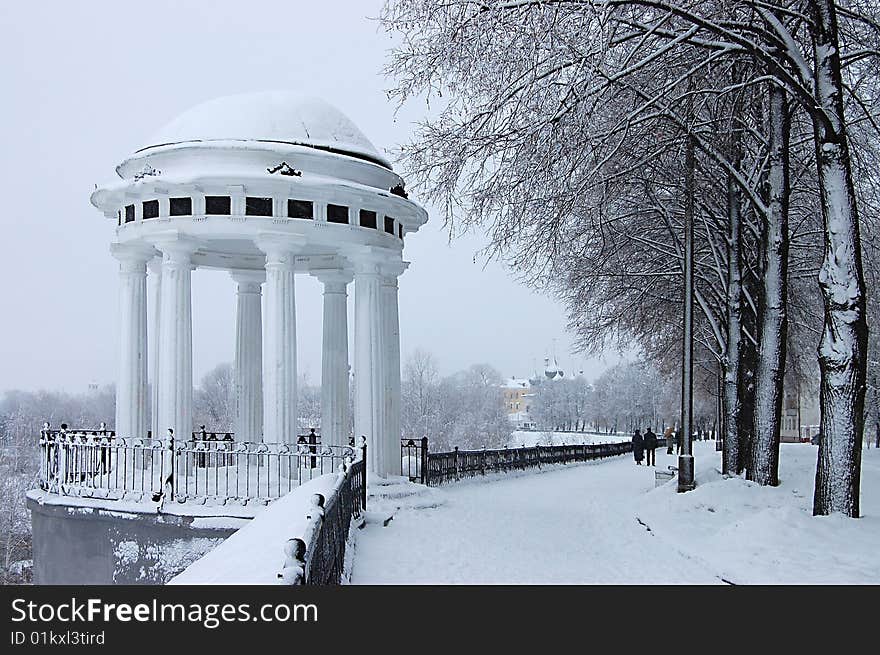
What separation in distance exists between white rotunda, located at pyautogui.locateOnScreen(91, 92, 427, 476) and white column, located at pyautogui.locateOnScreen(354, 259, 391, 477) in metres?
0.03

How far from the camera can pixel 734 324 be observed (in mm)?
20094

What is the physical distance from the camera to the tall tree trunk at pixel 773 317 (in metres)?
15.8

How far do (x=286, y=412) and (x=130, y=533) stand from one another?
385 centimetres

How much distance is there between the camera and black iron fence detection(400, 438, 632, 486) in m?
23.4

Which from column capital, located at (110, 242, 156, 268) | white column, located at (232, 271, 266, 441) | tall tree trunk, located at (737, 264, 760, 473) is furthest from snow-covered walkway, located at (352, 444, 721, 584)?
column capital, located at (110, 242, 156, 268)

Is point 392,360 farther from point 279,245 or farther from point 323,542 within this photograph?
point 323,542

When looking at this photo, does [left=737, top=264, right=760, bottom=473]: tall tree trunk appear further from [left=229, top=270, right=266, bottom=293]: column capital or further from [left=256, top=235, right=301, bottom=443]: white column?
[left=229, top=270, right=266, bottom=293]: column capital

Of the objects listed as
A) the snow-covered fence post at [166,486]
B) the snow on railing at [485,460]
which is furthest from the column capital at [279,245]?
the snow on railing at [485,460]

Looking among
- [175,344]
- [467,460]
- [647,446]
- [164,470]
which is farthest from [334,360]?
[647,446]

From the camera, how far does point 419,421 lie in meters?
69.3

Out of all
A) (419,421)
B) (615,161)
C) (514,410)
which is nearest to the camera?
(615,161)

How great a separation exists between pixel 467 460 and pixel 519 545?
1358 centimetres
